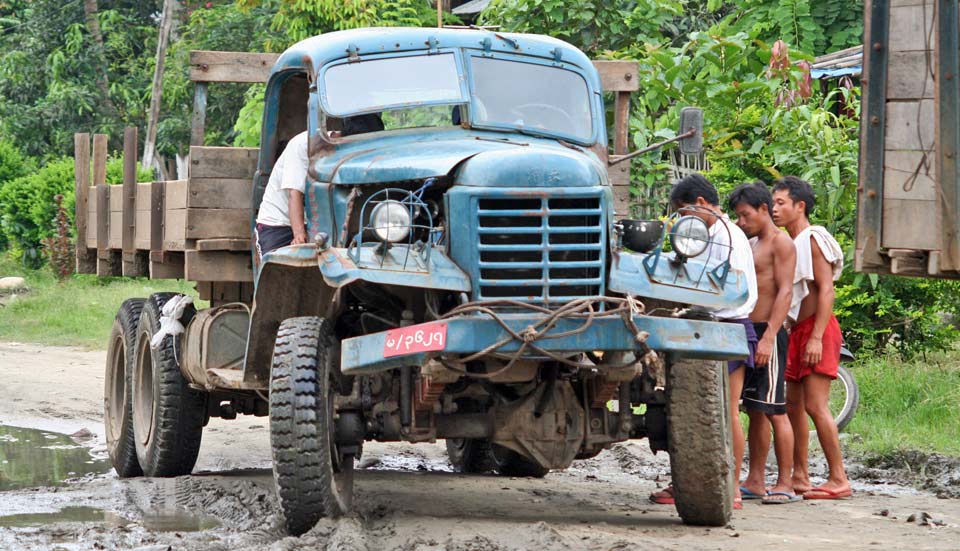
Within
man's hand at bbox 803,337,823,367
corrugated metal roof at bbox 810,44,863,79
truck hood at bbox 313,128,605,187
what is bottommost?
man's hand at bbox 803,337,823,367

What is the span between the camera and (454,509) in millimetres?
7273

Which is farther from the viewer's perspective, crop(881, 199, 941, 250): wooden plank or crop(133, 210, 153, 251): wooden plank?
crop(133, 210, 153, 251): wooden plank

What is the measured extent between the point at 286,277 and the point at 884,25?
3.27m

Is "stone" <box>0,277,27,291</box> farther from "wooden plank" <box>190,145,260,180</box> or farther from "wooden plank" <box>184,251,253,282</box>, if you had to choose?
"wooden plank" <box>190,145,260,180</box>

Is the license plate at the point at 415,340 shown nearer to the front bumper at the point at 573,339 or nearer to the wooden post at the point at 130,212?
the front bumper at the point at 573,339

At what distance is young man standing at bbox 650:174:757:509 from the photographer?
23.5ft

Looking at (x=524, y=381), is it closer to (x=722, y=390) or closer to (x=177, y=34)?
(x=722, y=390)

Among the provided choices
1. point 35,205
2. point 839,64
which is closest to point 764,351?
point 839,64

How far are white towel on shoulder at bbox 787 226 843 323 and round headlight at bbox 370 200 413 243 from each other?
257 cm

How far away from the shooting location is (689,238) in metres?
6.32

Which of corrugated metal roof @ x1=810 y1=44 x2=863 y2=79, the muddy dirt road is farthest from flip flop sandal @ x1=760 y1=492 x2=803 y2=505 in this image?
corrugated metal roof @ x1=810 y1=44 x2=863 y2=79

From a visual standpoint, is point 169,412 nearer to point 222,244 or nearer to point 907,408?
point 222,244

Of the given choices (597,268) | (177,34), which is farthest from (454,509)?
(177,34)

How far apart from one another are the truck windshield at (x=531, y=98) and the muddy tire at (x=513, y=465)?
2325 mm
